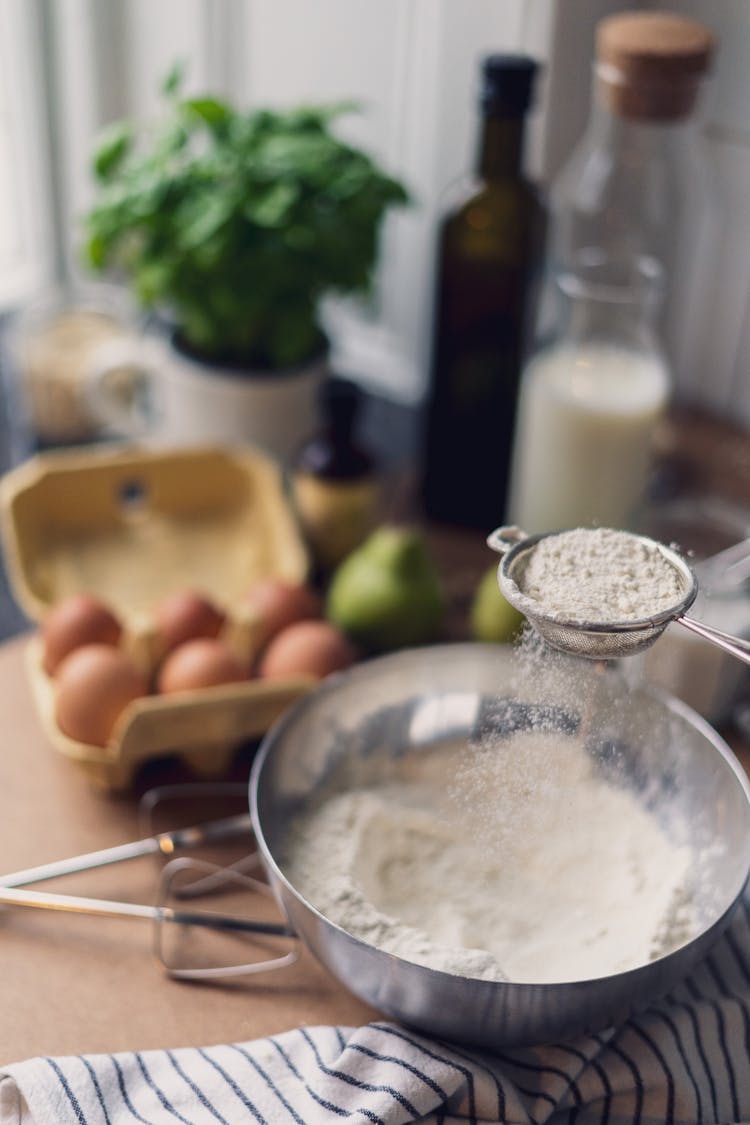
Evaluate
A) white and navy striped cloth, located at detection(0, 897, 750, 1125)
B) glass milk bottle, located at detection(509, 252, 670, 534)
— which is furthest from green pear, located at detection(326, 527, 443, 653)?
white and navy striped cloth, located at detection(0, 897, 750, 1125)

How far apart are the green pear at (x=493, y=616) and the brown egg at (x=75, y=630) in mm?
297

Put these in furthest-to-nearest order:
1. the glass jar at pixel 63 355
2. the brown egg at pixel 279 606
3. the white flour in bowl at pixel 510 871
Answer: the glass jar at pixel 63 355 → the brown egg at pixel 279 606 → the white flour in bowl at pixel 510 871

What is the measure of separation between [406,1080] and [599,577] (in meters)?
0.29

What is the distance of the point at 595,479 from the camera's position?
0.99 meters

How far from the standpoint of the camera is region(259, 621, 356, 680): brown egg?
88cm

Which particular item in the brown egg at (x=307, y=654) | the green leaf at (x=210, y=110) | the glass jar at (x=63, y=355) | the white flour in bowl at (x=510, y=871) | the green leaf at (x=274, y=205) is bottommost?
the white flour in bowl at (x=510, y=871)

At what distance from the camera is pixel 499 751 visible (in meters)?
0.65

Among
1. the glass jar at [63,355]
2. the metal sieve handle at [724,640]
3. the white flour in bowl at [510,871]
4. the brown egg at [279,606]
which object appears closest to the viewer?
the metal sieve handle at [724,640]

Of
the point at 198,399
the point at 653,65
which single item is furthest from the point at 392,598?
the point at 653,65

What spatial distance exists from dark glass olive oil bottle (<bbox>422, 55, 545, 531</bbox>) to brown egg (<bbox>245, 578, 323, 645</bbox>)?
0.27 meters

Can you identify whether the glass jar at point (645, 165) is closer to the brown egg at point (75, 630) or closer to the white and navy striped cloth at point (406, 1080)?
the brown egg at point (75, 630)

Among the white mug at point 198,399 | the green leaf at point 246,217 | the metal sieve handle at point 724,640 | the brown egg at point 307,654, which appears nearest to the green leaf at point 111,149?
the green leaf at point 246,217

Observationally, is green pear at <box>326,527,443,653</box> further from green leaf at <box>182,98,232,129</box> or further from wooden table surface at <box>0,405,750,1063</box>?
green leaf at <box>182,98,232,129</box>

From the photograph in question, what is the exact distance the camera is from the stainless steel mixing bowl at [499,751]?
0.61 meters
